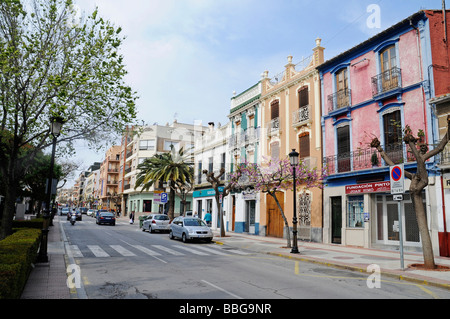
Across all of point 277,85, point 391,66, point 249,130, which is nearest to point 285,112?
point 277,85

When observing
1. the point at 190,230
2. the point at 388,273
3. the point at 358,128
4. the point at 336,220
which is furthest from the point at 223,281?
the point at 358,128

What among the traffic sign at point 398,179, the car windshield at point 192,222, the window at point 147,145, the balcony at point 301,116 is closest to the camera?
the traffic sign at point 398,179

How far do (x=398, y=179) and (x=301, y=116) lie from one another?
12.6m

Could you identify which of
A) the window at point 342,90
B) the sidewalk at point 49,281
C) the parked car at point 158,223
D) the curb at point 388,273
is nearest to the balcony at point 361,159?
the window at point 342,90

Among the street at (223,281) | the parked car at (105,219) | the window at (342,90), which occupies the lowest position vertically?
the street at (223,281)

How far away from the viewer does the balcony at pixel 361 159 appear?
1605 cm

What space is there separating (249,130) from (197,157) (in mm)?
11294

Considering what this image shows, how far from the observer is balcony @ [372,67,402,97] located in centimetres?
1667

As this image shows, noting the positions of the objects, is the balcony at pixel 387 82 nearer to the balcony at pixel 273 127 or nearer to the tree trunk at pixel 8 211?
the balcony at pixel 273 127

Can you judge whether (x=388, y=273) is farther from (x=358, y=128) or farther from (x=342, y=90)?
(x=342, y=90)

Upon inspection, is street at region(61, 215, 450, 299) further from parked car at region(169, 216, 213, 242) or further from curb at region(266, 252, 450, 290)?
parked car at region(169, 216, 213, 242)

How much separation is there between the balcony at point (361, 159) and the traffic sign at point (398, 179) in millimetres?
5164

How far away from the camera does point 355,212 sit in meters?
18.6
